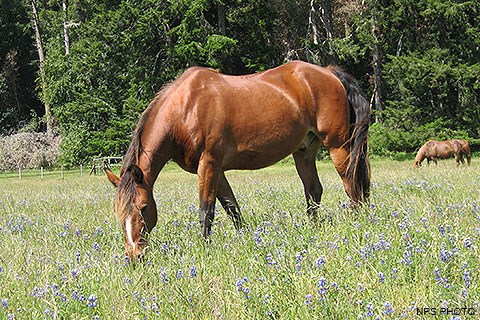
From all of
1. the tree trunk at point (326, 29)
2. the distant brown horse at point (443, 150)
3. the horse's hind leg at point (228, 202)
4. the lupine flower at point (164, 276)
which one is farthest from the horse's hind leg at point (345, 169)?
the tree trunk at point (326, 29)

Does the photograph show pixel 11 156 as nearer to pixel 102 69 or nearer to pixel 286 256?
pixel 102 69

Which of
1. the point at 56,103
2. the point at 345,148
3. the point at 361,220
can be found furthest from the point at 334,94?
the point at 56,103

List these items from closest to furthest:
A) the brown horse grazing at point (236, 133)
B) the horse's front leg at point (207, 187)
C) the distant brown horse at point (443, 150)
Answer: the brown horse grazing at point (236, 133) < the horse's front leg at point (207, 187) < the distant brown horse at point (443, 150)

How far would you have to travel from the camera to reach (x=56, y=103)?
41438 millimetres

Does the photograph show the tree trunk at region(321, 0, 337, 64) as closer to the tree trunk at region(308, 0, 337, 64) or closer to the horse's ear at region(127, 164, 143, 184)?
the tree trunk at region(308, 0, 337, 64)

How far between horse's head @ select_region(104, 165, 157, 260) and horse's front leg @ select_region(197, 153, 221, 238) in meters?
0.63

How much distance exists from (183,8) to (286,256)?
29077 millimetres

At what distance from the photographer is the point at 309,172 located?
22.9 ft

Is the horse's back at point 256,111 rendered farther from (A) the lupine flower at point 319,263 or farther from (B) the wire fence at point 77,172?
(B) the wire fence at point 77,172

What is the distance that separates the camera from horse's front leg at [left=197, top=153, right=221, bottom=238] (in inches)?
218

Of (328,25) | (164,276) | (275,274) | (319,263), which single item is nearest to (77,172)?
(328,25)

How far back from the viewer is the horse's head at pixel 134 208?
15.4 feet

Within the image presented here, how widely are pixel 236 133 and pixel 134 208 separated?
5.69 feet

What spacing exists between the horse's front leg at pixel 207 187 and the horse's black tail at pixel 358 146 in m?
1.85
